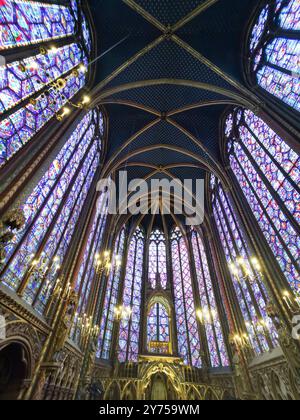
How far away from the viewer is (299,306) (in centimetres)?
814

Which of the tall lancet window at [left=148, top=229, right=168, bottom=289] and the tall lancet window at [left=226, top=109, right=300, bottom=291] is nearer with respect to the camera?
the tall lancet window at [left=226, top=109, right=300, bottom=291]

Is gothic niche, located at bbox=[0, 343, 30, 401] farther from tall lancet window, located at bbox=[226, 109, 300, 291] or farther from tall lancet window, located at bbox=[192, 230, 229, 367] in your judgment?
tall lancet window, located at bbox=[192, 230, 229, 367]

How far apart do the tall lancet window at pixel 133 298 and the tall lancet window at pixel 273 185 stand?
1322 centimetres

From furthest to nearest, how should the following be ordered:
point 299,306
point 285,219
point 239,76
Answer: point 239,76, point 285,219, point 299,306

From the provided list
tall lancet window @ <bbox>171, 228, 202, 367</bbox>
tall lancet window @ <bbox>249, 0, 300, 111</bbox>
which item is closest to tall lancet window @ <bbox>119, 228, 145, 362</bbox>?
tall lancet window @ <bbox>171, 228, 202, 367</bbox>

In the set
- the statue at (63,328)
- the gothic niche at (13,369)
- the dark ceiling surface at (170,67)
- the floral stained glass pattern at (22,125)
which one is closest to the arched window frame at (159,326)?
the statue at (63,328)

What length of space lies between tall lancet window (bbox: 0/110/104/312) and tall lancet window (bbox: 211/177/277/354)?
813cm

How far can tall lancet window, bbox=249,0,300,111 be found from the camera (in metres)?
9.27

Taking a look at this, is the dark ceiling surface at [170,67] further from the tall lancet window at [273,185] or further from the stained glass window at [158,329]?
the stained glass window at [158,329]

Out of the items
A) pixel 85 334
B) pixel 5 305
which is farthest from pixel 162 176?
pixel 5 305

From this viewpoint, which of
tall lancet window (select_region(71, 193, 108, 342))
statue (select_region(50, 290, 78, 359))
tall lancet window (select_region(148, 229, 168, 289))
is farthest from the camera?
tall lancet window (select_region(148, 229, 168, 289))

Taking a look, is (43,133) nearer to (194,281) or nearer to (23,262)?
(23,262)

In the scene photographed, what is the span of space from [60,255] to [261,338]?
11.3 meters

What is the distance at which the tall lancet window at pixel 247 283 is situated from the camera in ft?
34.6
